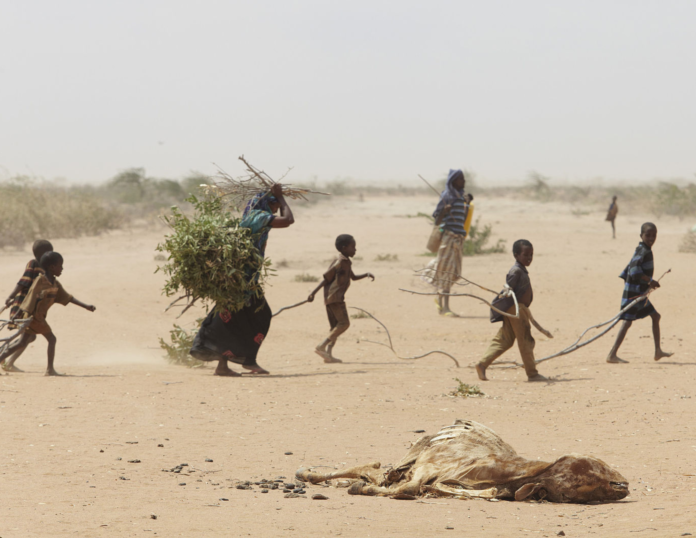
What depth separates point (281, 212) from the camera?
909 cm

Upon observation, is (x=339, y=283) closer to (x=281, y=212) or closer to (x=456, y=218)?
(x=281, y=212)

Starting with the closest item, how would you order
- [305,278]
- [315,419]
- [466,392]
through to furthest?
[315,419], [466,392], [305,278]

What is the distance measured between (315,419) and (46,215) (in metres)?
23.5

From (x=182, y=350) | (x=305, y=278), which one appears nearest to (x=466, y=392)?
(x=182, y=350)

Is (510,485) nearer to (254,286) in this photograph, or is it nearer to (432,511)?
(432,511)

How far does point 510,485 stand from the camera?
Result: 487 centimetres

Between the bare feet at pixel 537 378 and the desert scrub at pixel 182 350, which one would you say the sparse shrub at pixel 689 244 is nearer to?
the bare feet at pixel 537 378

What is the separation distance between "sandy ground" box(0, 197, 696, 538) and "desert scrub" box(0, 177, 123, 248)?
35.1 ft

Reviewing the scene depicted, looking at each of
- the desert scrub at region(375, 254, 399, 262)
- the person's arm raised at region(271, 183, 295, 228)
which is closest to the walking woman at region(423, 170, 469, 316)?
the person's arm raised at region(271, 183, 295, 228)

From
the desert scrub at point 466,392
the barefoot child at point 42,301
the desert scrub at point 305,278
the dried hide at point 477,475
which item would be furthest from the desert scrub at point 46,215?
the dried hide at point 477,475

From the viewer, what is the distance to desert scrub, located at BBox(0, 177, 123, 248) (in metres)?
26.5

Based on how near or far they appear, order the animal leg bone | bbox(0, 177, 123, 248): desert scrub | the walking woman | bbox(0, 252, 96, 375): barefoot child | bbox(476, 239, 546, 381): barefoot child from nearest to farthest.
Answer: the animal leg bone → bbox(476, 239, 546, 381): barefoot child → bbox(0, 252, 96, 375): barefoot child → the walking woman → bbox(0, 177, 123, 248): desert scrub

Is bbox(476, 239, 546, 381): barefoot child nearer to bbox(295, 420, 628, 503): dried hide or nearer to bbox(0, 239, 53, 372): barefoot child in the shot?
bbox(295, 420, 628, 503): dried hide

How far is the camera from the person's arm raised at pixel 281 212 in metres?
8.88
